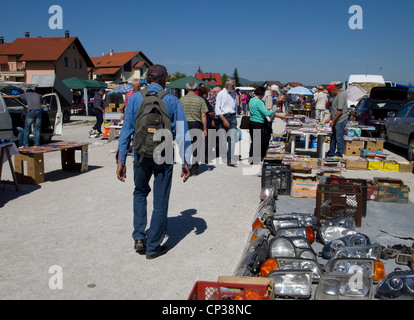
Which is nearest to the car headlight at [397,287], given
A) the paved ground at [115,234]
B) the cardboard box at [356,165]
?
the paved ground at [115,234]

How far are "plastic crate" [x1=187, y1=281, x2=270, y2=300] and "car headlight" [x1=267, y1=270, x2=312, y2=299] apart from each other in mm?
371

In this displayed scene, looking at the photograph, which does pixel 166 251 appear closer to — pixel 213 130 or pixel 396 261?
pixel 396 261

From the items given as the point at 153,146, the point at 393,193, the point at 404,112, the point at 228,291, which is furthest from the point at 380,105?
the point at 228,291

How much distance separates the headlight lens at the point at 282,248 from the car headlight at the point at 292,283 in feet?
1.74

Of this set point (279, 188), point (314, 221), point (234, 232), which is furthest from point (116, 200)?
point (314, 221)

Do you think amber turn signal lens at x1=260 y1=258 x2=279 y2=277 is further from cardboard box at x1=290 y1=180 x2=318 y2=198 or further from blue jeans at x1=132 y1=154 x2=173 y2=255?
cardboard box at x1=290 y1=180 x2=318 y2=198

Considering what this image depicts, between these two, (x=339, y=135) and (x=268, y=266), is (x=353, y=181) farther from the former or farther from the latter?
(x=339, y=135)

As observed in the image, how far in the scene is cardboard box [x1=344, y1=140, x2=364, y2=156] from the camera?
40.1 feet

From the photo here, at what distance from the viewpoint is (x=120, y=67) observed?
59656 millimetres

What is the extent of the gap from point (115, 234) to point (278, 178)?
3228mm

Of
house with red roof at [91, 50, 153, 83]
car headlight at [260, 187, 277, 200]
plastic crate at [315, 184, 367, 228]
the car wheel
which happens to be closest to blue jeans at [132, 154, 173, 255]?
plastic crate at [315, 184, 367, 228]
